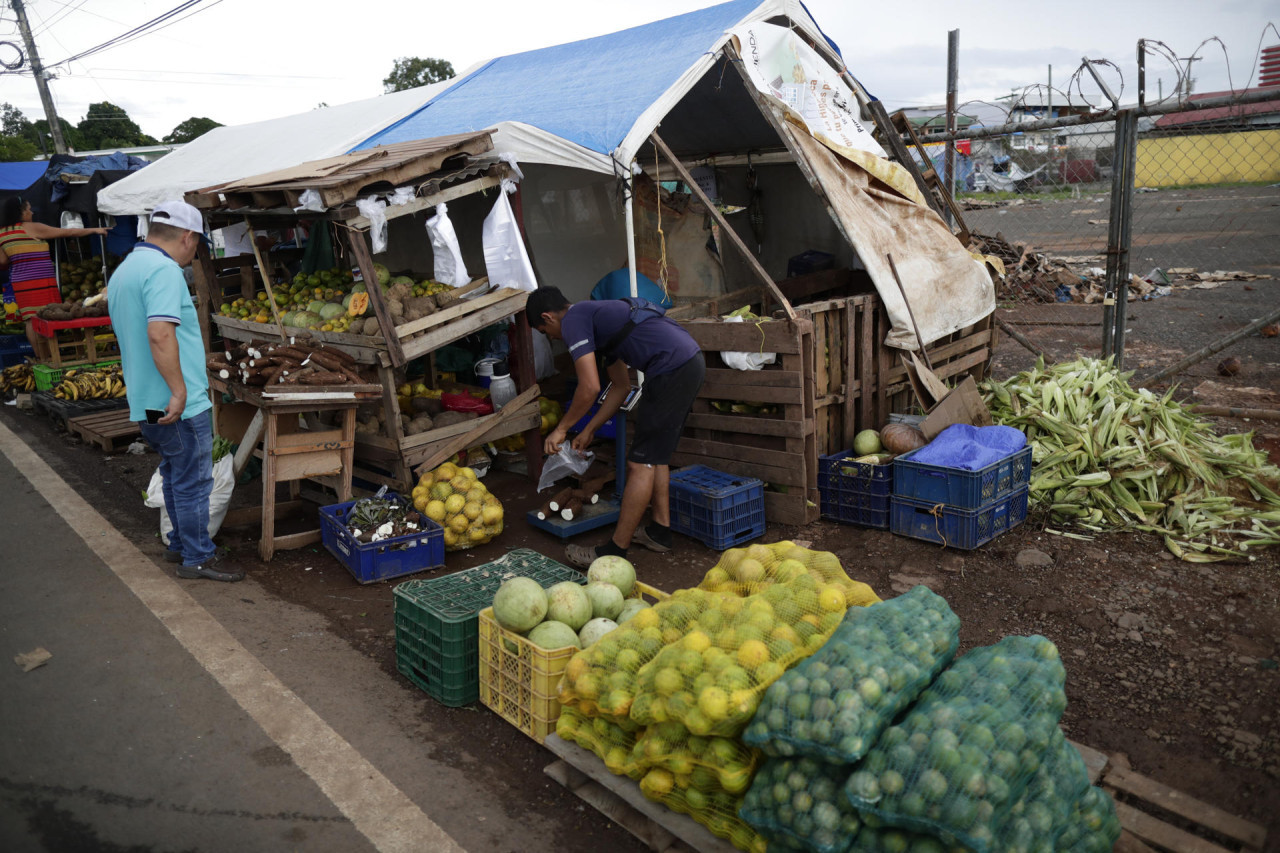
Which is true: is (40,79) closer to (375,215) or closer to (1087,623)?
(375,215)

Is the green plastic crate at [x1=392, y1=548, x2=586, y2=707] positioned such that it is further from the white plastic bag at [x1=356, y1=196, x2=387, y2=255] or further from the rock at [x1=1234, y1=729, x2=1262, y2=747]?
the rock at [x1=1234, y1=729, x2=1262, y2=747]

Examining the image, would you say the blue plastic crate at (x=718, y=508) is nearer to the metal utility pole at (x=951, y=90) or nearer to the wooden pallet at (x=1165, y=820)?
the wooden pallet at (x=1165, y=820)

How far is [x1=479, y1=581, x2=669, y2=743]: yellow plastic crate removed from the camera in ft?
12.1

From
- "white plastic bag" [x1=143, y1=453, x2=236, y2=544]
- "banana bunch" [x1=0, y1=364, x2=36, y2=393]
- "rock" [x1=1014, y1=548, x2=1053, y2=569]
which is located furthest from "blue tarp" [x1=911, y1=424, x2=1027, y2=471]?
"banana bunch" [x1=0, y1=364, x2=36, y2=393]

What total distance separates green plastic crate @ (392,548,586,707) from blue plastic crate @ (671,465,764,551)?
1602 mm

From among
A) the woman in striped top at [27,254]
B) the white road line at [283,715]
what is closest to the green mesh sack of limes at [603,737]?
the white road line at [283,715]

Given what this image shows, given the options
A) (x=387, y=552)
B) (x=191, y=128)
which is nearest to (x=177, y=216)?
(x=387, y=552)

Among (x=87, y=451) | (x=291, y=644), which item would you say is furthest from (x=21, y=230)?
(x=291, y=644)

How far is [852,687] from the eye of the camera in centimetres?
264

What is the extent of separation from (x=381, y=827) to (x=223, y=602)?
2.68 metres

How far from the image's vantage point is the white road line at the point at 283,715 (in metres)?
3.36

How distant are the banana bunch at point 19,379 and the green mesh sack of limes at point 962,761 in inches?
554

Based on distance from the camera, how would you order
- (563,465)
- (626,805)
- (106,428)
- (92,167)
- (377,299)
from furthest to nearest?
(92,167), (106,428), (563,465), (377,299), (626,805)

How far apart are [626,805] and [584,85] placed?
697 centimetres
